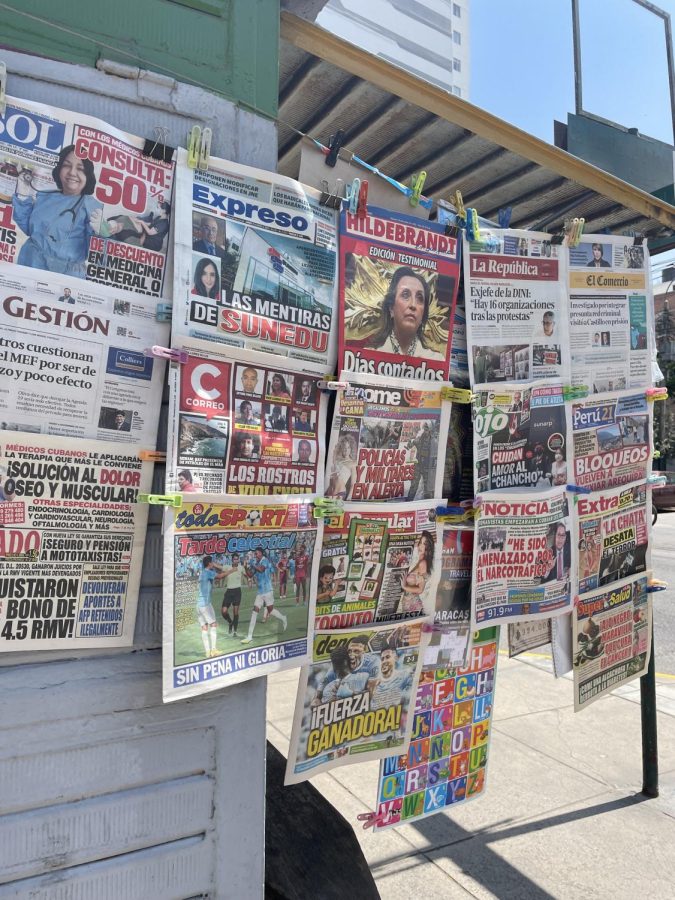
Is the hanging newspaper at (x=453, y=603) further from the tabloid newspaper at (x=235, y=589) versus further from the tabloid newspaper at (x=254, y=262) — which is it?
the tabloid newspaper at (x=254, y=262)

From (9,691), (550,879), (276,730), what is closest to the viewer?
(9,691)

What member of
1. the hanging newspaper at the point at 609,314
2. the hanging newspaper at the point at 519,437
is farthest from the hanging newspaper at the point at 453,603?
the hanging newspaper at the point at 609,314

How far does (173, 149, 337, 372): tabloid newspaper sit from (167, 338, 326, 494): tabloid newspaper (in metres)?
0.07

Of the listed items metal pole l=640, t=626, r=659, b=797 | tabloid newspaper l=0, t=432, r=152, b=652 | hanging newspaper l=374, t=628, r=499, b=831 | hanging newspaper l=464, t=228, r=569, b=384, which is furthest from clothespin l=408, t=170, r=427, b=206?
metal pole l=640, t=626, r=659, b=797

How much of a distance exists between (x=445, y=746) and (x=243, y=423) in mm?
1649

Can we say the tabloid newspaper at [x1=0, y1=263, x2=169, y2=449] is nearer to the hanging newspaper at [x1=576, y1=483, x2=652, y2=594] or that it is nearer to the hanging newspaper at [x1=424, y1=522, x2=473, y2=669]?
the hanging newspaper at [x1=424, y1=522, x2=473, y2=669]

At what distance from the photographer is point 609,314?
3.09 meters

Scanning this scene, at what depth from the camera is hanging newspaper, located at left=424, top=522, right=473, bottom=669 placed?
8.93 ft

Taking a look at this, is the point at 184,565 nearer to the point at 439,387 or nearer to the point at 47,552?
the point at 47,552

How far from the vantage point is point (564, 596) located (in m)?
3.02

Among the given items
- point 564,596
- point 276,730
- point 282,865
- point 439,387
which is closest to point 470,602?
point 564,596

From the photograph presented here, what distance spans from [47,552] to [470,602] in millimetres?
1640

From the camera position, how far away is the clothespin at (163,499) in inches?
74.6

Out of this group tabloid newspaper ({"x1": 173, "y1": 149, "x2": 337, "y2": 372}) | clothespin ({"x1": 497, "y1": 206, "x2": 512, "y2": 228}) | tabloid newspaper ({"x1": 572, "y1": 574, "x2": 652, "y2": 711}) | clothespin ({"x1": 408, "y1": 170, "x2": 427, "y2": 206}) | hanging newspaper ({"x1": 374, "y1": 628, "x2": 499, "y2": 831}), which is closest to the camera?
tabloid newspaper ({"x1": 173, "y1": 149, "x2": 337, "y2": 372})
